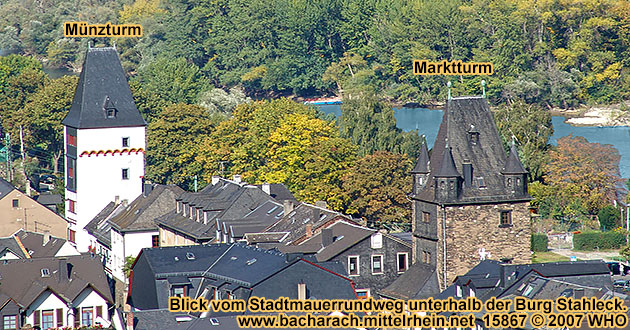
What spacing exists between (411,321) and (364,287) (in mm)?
8188

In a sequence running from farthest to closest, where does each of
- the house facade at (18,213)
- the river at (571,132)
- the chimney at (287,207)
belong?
the river at (571,132) < the house facade at (18,213) < the chimney at (287,207)

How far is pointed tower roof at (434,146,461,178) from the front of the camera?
298 feet

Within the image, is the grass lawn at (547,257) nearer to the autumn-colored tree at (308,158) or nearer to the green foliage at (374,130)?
the autumn-colored tree at (308,158)

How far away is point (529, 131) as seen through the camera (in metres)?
132

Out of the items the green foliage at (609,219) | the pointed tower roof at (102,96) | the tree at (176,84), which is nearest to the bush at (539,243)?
the green foliage at (609,219)

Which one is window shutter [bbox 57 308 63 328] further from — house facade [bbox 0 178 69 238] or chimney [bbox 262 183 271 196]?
house facade [bbox 0 178 69 238]

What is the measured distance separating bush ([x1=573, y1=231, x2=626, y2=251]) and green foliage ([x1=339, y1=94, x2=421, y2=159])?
19.3m

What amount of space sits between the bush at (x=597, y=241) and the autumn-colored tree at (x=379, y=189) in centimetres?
1383

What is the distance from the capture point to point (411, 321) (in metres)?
83.3

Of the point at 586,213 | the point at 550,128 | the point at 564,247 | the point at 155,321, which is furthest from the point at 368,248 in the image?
the point at 550,128

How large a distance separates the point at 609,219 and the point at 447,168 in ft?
112

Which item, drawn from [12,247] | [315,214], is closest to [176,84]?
[12,247]

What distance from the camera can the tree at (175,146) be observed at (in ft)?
457

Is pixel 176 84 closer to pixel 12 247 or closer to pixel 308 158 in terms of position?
pixel 308 158
